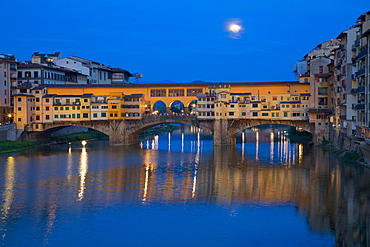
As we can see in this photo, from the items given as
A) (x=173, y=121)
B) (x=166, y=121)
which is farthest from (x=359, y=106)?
(x=166, y=121)

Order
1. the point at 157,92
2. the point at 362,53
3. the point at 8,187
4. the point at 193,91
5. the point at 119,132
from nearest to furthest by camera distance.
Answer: the point at 8,187, the point at 362,53, the point at 119,132, the point at 193,91, the point at 157,92

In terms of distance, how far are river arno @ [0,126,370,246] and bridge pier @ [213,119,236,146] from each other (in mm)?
Result: 9308

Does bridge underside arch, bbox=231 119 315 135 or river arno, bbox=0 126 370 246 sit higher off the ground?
bridge underside arch, bbox=231 119 315 135

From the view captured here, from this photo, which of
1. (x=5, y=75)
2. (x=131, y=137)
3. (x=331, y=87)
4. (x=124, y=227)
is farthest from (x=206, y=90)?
(x=124, y=227)

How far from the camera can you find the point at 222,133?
4722cm

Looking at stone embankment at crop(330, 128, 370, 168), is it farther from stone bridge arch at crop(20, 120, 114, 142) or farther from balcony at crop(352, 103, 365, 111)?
stone bridge arch at crop(20, 120, 114, 142)

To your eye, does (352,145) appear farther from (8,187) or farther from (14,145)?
(14,145)

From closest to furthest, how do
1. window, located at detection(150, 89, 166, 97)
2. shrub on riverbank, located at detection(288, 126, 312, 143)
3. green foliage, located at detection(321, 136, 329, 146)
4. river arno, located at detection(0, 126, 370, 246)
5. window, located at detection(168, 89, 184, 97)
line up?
river arno, located at detection(0, 126, 370, 246), green foliage, located at detection(321, 136, 329, 146), window, located at detection(168, 89, 184, 97), window, located at detection(150, 89, 166, 97), shrub on riverbank, located at detection(288, 126, 312, 143)

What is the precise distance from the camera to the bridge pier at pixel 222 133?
46906 mm

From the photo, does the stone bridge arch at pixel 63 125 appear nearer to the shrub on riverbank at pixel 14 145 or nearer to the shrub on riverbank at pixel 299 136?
the shrub on riverbank at pixel 14 145

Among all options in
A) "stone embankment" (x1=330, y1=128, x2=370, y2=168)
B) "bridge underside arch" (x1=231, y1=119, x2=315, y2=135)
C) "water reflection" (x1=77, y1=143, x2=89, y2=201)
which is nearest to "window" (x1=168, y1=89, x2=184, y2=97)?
"bridge underside arch" (x1=231, y1=119, x2=315, y2=135)

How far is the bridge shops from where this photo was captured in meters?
46.6

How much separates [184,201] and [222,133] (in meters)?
25.1

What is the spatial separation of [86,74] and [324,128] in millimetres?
35596
